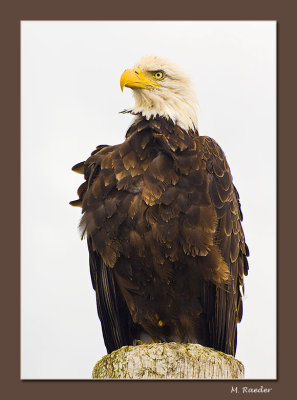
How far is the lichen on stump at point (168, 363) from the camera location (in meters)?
6.14

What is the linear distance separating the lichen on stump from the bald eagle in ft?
3.52

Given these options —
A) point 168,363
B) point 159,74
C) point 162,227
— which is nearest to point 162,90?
point 159,74

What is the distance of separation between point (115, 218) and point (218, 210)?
3.25ft

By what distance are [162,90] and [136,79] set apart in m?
0.29

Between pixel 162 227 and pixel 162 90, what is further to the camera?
→ pixel 162 90

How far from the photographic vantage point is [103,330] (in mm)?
7598

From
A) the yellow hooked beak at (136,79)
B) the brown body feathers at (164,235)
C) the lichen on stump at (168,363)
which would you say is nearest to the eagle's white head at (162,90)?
the yellow hooked beak at (136,79)

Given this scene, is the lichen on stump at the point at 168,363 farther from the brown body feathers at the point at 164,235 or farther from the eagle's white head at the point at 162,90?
the eagle's white head at the point at 162,90

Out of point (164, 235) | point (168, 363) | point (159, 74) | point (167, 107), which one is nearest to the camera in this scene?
point (168, 363)

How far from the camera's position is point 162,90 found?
7.72 m

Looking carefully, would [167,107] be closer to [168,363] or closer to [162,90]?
[162,90]

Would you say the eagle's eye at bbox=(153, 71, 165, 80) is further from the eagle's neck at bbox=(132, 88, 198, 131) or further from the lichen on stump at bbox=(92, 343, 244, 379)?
the lichen on stump at bbox=(92, 343, 244, 379)

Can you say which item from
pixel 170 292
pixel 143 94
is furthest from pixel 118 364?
pixel 143 94

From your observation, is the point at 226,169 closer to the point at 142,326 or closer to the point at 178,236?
the point at 178,236
